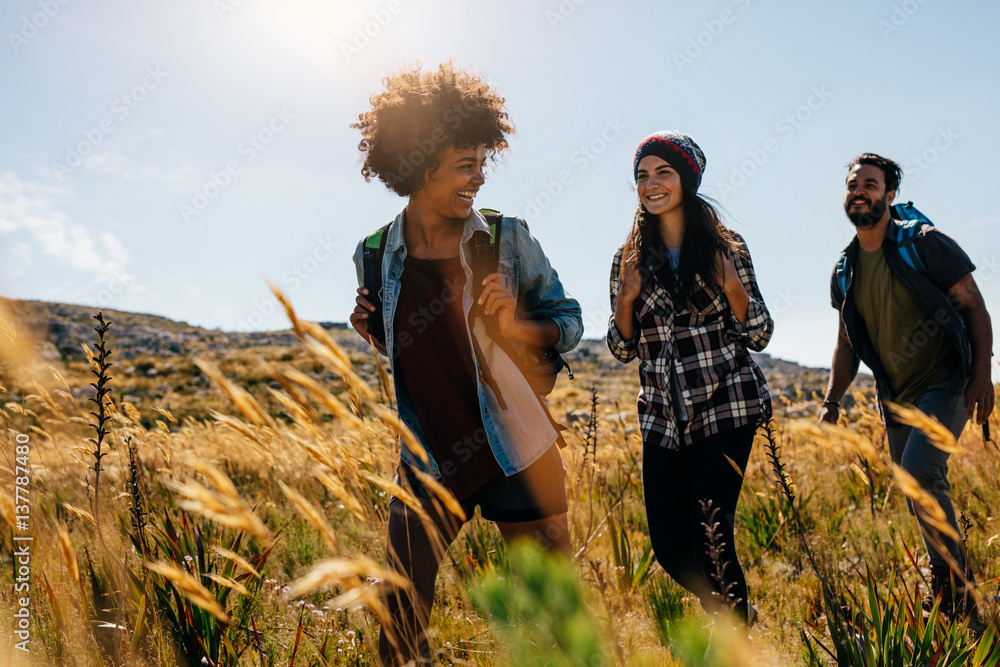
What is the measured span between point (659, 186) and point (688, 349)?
0.78 meters

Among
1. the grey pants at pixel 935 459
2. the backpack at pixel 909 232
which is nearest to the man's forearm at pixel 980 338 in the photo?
the grey pants at pixel 935 459

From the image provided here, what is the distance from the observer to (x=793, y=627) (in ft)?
9.31

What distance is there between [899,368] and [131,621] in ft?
12.4

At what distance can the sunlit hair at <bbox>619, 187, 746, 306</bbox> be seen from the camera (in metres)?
2.65

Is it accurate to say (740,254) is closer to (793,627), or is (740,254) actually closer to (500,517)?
(500,517)

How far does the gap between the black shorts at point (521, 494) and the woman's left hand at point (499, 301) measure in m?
0.52

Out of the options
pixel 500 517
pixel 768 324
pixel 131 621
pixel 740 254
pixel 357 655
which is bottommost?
pixel 357 655

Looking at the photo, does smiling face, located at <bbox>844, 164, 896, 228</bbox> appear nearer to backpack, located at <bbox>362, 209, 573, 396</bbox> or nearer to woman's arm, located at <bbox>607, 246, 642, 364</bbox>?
woman's arm, located at <bbox>607, 246, 642, 364</bbox>

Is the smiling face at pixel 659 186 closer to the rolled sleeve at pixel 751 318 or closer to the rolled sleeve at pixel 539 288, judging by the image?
the rolled sleeve at pixel 751 318

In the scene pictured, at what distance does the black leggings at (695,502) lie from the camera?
237cm

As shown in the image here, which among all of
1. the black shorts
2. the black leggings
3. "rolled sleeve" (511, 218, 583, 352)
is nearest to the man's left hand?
the black leggings

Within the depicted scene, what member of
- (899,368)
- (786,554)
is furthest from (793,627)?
(899,368)

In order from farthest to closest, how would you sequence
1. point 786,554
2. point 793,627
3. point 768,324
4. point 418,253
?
point 786,554 → point 793,627 → point 768,324 → point 418,253

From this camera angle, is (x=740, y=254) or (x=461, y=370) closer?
(x=461, y=370)
